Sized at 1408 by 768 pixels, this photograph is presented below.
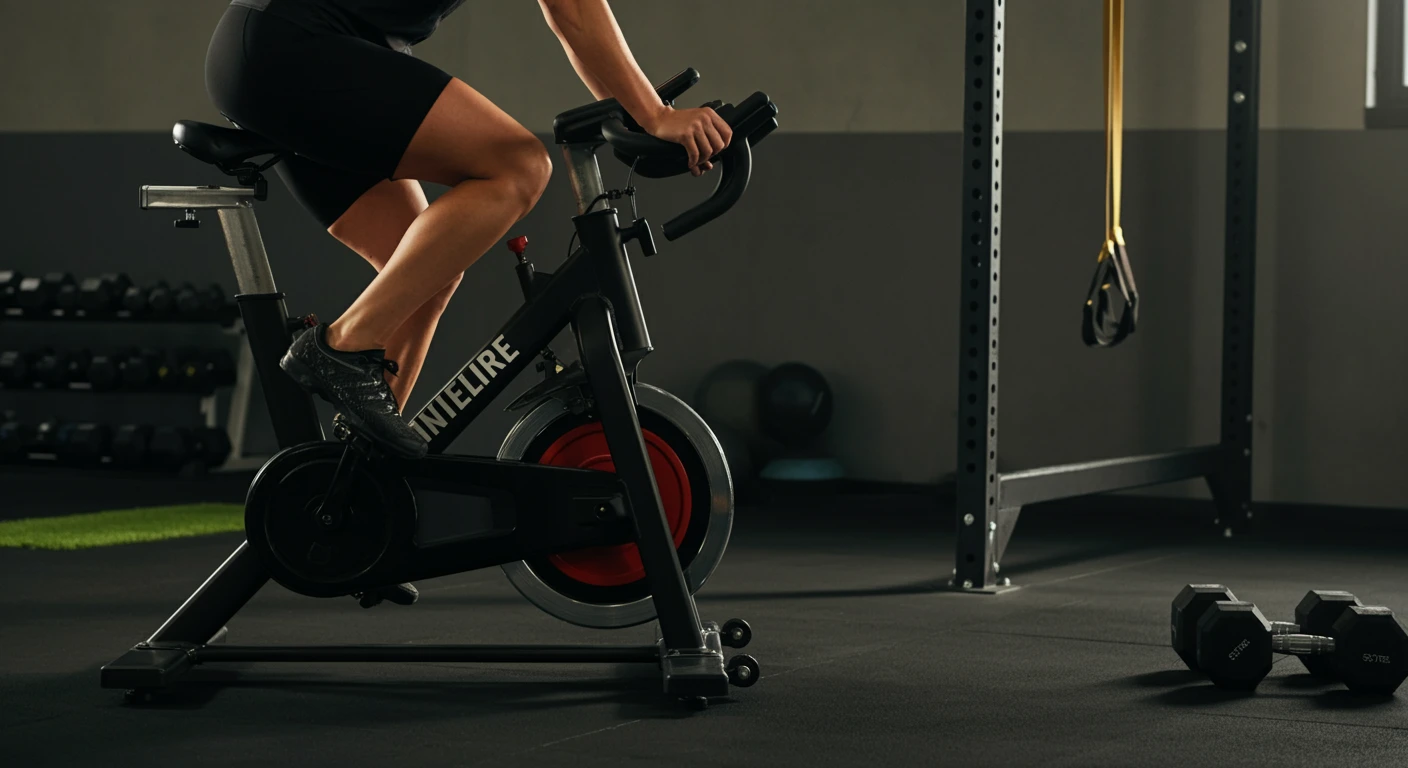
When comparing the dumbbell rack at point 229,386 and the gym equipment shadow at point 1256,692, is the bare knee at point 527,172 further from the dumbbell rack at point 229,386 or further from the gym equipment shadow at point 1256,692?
the dumbbell rack at point 229,386

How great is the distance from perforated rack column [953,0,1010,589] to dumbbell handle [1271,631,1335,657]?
40.9 inches

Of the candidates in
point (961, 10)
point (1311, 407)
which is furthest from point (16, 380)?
point (1311, 407)

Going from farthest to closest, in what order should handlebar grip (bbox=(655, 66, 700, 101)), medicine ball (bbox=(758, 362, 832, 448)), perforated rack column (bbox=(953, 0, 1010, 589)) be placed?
1. medicine ball (bbox=(758, 362, 832, 448))
2. perforated rack column (bbox=(953, 0, 1010, 589))
3. handlebar grip (bbox=(655, 66, 700, 101))

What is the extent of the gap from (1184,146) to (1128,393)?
747mm

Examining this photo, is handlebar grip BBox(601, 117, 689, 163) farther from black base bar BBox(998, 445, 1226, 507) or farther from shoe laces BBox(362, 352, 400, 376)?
black base bar BBox(998, 445, 1226, 507)

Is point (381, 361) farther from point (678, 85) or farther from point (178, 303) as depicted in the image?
point (178, 303)

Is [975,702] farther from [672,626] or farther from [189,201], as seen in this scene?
[189,201]

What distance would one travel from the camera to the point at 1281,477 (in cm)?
457

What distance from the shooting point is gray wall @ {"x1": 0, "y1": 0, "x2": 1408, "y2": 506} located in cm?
451

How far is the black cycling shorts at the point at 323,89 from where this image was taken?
6.84 feet

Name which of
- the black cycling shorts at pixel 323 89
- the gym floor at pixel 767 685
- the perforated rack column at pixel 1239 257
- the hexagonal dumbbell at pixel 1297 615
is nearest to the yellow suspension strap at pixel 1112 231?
the gym floor at pixel 767 685

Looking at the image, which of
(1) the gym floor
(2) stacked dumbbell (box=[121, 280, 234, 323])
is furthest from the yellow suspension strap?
(2) stacked dumbbell (box=[121, 280, 234, 323])

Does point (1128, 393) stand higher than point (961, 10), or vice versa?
point (961, 10)

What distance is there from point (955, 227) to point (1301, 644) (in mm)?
2831
